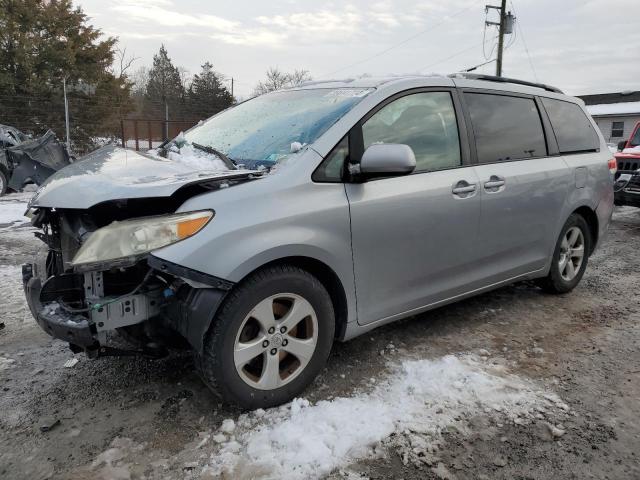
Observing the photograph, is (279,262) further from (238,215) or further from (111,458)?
(111,458)

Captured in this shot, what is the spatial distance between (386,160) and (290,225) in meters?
0.64

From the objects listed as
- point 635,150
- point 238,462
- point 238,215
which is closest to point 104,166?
point 238,215

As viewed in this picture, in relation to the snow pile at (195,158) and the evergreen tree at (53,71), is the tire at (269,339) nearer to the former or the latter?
the snow pile at (195,158)

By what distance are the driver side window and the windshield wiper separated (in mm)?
792

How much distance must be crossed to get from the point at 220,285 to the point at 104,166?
112 cm

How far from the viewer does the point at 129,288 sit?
97.9 inches

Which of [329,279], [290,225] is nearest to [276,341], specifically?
[329,279]

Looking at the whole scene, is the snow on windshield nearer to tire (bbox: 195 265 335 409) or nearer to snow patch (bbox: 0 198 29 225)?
tire (bbox: 195 265 335 409)

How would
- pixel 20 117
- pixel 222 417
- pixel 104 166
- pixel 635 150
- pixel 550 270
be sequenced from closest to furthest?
pixel 222 417 → pixel 104 166 → pixel 550 270 → pixel 635 150 → pixel 20 117

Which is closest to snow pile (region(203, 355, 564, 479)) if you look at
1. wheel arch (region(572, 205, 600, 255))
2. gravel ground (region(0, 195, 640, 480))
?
gravel ground (region(0, 195, 640, 480))

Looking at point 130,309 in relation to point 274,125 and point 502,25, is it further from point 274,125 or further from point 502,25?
point 502,25

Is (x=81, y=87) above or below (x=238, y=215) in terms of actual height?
above

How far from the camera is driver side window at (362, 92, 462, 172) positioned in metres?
3.11

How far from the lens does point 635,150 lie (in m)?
9.46
